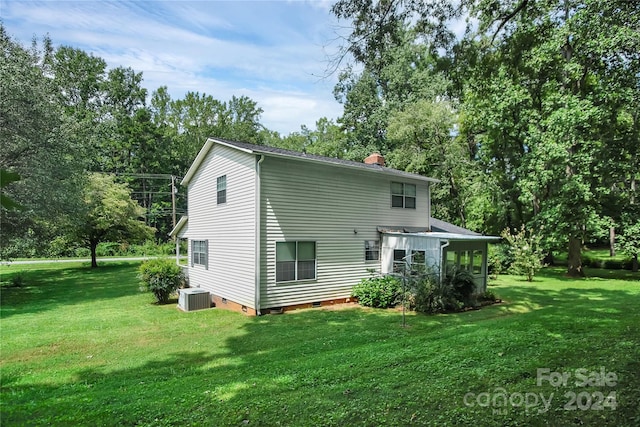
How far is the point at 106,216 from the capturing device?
2320 centimetres

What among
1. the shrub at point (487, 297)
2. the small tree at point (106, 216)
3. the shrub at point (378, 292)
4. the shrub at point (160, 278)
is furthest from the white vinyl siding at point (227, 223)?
the small tree at point (106, 216)

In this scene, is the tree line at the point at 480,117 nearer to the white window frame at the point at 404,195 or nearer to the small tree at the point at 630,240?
the small tree at the point at 630,240

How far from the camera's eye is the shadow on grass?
1332cm

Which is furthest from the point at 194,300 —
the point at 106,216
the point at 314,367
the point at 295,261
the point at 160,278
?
the point at 106,216

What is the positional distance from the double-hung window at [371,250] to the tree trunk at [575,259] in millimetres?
13078

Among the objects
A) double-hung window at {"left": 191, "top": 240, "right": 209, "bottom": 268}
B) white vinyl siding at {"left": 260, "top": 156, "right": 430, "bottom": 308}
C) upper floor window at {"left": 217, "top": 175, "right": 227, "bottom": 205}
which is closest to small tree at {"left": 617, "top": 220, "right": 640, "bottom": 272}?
white vinyl siding at {"left": 260, "top": 156, "right": 430, "bottom": 308}

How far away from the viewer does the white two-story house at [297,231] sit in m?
11.1

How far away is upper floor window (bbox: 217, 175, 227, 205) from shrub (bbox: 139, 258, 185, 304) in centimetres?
341

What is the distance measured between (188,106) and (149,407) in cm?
4478

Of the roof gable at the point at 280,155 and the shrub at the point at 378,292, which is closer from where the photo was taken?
the roof gable at the point at 280,155

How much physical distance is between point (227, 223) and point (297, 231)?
2865 mm

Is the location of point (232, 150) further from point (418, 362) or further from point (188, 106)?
point (188, 106)

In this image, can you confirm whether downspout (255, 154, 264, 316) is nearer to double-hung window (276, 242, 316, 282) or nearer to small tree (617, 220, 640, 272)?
double-hung window (276, 242, 316, 282)

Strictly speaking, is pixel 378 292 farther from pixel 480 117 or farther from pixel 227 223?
pixel 480 117
